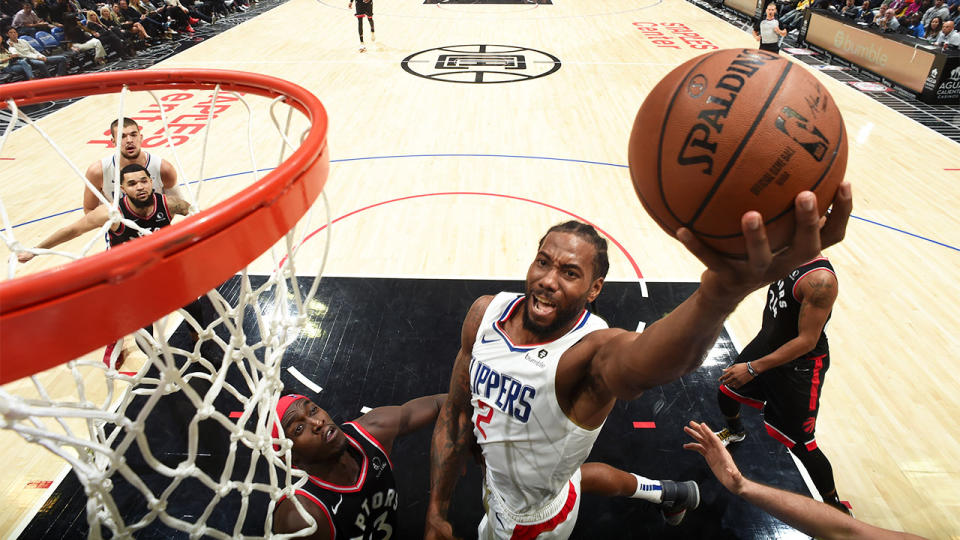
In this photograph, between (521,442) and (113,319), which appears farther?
(521,442)

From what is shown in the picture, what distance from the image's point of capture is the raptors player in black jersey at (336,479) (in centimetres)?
201

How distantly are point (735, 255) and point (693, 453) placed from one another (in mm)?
2422

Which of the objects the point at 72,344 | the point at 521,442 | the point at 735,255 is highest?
the point at 735,255

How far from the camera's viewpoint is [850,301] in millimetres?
4309

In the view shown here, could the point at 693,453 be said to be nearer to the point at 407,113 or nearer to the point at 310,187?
the point at 310,187

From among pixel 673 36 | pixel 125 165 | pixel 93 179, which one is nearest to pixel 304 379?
pixel 125 165

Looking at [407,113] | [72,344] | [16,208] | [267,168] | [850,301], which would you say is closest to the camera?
[72,344]

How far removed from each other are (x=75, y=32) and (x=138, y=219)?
9.89 meters

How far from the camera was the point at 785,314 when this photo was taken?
2662 mm

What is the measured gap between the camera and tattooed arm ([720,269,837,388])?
241 cm

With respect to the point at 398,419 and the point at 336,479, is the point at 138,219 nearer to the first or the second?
the point at 398,419

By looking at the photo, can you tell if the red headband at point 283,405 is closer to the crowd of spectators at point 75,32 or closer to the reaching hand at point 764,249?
the reaching hand at point 764,249

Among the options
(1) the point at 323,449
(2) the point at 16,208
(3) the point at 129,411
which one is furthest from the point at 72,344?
(2) the point at 16,208

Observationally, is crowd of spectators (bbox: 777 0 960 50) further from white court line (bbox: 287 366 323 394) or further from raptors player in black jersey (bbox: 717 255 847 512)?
white court line (bbox: 287 366 323 394)
